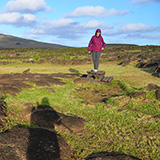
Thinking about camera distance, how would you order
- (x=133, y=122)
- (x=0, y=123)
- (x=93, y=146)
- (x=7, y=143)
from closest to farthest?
(x=7, y=143) → (x=93, y=146) → (x=0, y=123) → (x=133, y=122)

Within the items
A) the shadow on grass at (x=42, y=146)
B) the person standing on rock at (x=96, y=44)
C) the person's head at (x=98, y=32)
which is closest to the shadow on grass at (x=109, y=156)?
the shadow on grass at (x=42, y=146)

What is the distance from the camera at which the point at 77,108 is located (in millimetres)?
7785

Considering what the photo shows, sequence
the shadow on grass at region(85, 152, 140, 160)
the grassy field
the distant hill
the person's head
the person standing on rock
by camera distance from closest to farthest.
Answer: the shadow on grass at region(85, 152, 140, 160)
the grassy field
the person's head
the person standing on rock
the distant hill

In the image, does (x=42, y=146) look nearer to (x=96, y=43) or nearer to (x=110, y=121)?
(x=110, y=121)

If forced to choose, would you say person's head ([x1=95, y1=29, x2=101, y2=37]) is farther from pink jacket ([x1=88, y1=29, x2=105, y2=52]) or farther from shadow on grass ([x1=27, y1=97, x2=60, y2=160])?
shadow on grass ([x1=27, y1=97, x2=60, y2=160])

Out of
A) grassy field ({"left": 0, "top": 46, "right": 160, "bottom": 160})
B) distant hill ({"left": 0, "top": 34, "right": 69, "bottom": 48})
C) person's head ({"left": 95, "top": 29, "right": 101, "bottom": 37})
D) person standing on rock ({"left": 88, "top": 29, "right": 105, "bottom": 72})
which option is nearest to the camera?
grassy field ({"left": 0, "top": 46, "right": 160, "bottom": 160})

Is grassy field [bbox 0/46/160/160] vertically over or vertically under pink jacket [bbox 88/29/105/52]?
under

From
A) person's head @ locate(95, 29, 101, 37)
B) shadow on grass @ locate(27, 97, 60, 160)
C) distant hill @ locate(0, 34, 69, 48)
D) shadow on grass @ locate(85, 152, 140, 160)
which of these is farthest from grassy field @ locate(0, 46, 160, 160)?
distant hill @ locate(0, 34, 69, 48)

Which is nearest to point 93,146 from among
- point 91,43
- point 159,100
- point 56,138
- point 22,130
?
point 56,138

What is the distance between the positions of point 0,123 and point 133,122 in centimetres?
444

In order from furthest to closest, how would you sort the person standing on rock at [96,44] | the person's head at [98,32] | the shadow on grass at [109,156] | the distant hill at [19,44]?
the distant hill at [19,44] < the person standing on rock at [96,44] < the person's head at [98,32] < the shadow on grass at [109,156]

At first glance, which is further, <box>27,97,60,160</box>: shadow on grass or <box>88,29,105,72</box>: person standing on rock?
<box>88,29,105,72</box>: person standing on rock

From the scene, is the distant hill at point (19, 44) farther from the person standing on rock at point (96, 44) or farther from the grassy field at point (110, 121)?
the grassy field at point (110, 121)

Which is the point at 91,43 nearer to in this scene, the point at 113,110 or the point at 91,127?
the point at 113,110
